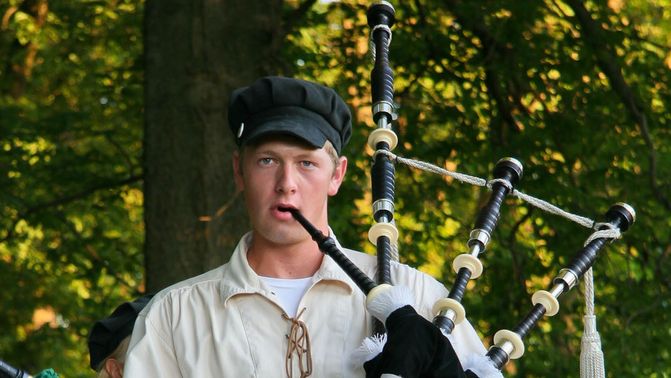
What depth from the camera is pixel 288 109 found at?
4.39m

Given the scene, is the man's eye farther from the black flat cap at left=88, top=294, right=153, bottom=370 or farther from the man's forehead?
the black flat cap at left=88, top=294, right=153, bottom=370

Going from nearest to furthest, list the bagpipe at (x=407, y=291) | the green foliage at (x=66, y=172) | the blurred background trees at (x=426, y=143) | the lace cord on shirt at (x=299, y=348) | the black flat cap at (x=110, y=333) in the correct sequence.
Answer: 1. the bagpipe at (x=407, y=291)
2. the lace cord on shirt at (x=299, y=348)
3. the black flat cap at (x=110, y=333)
4. the blurred background trees at (x=426, y=143)
5. the green foliage at (x=66, y=172)

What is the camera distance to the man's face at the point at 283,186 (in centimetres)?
423

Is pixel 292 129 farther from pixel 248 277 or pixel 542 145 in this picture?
pixel 542 145

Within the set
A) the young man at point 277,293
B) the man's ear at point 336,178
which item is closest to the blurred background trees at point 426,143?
the man's ear at point 336,178

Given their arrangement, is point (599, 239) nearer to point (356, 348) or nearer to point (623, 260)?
point (356, 348)

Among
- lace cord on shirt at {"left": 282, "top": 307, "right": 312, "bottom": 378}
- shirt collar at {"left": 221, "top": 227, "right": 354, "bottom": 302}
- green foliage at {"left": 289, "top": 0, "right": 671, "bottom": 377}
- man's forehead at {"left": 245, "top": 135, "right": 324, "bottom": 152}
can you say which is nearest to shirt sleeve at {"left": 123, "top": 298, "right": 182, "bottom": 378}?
shirt collar at {"left": 221, "top": 227, "right": 354, "bottom": 302}

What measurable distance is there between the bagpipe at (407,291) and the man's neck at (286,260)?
14 cm

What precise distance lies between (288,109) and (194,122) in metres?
2.72

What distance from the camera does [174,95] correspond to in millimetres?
7117

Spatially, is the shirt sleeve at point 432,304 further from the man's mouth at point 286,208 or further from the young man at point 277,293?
the man's mouth at point 286,208

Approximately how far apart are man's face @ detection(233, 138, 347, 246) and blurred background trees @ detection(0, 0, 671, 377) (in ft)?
8.20

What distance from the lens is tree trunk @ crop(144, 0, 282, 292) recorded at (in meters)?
6.85

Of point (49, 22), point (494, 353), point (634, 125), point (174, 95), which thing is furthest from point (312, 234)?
point (49, 22)
